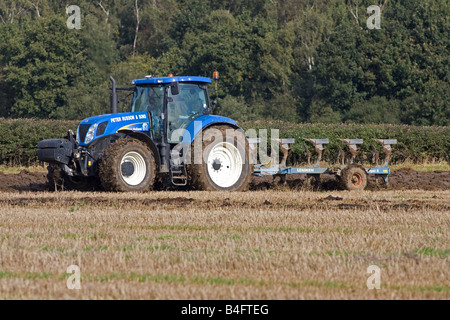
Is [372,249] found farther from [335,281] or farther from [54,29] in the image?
[54,29]

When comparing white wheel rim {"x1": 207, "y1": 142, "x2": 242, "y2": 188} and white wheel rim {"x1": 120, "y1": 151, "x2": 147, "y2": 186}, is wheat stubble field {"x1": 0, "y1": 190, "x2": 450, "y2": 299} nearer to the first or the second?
white wheel rim {"x1": 120, "y1": 151, "x2": 147, "y2": 186}

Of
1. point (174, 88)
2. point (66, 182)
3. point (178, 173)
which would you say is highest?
point (174, 88)

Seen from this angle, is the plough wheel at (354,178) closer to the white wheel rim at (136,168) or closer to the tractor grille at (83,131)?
the white wheel rim at (136,168)

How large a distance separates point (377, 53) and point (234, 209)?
3779 cm

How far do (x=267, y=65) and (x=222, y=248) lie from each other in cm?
4552

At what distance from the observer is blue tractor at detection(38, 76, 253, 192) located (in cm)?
1488

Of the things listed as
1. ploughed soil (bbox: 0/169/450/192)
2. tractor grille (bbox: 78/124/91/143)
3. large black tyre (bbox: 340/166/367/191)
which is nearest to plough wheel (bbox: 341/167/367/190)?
large black tyre (bbox: 340/166/367/191)

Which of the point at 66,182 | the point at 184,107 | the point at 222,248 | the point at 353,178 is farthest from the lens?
the point at 353,178

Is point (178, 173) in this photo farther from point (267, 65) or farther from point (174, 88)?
point (267, 65)

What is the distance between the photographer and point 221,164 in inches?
634

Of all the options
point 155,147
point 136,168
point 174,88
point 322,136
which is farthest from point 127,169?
point 322,136

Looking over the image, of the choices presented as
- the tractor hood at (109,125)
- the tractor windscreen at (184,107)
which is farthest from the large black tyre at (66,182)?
the tractor windscreen at (184,107)

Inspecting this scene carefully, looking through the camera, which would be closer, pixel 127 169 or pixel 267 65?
pixel 127 169

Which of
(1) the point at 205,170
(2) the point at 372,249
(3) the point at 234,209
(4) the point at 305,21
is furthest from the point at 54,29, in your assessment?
(2) the point at 372,249
